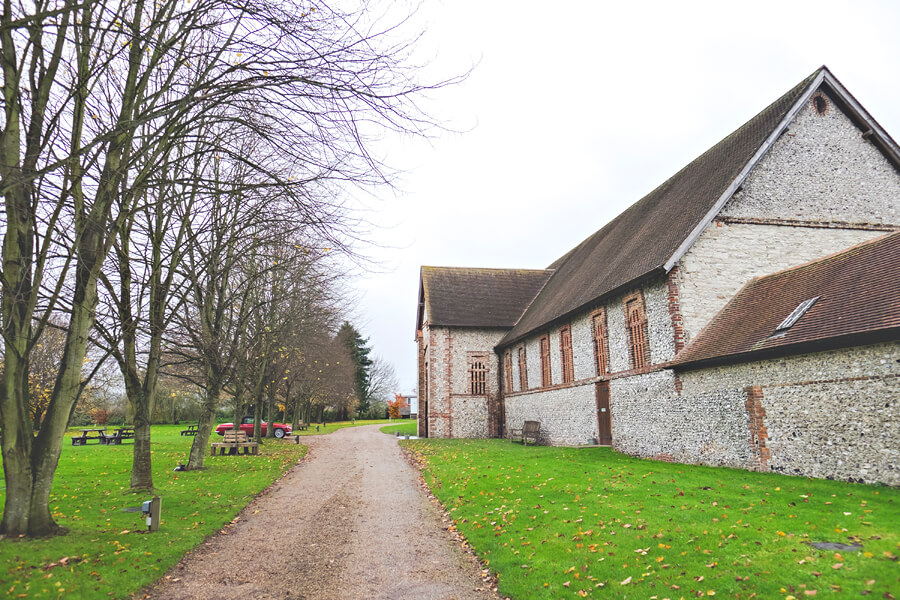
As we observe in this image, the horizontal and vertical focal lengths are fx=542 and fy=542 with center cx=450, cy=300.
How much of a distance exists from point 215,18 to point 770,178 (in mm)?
15376

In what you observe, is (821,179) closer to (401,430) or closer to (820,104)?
(820,104)

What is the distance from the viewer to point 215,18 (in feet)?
24.9

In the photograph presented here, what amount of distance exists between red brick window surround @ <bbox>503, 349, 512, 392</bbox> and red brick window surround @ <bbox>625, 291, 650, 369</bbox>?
12.8 metres

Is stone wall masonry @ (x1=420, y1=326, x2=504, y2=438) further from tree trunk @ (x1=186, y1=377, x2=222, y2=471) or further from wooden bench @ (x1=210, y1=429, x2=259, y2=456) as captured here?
tree trunk @ (x1=186, y1=377, x2=222, y2=471)

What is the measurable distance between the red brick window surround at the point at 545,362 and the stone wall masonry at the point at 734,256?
32.3 ft

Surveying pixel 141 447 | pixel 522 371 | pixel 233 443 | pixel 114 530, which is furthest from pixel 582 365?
pixel 114 530

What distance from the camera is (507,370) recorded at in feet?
99.8

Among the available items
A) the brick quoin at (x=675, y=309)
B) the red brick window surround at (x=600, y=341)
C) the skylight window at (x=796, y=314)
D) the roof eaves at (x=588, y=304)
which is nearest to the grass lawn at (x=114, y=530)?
the red brick window surround at (x=600, y=341)

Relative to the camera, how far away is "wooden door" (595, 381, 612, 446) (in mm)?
19719

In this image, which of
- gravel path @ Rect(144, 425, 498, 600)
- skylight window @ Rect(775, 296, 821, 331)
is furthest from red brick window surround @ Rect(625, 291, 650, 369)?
gravel path @ Rect(144, 425, 498, 600)

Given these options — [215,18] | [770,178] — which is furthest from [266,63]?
[770,178]

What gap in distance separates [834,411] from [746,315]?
4.00m

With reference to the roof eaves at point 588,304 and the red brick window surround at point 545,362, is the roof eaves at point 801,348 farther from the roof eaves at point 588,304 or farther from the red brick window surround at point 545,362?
the red brick window surround at point 545,362

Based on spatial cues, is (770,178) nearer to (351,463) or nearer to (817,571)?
(817,571)
